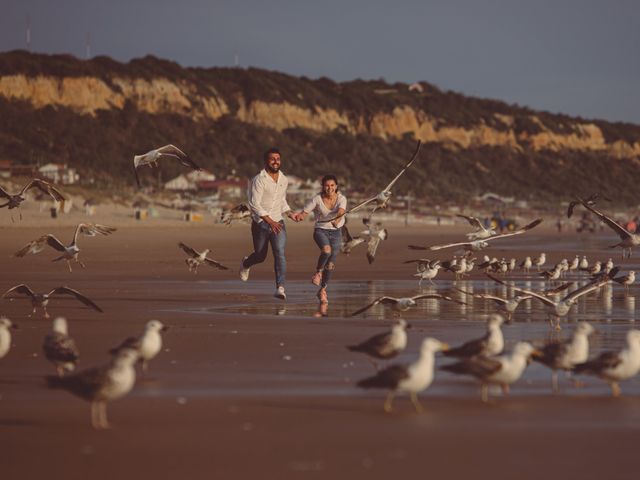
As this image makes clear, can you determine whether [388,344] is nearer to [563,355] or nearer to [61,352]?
[563,355]

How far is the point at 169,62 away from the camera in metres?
113

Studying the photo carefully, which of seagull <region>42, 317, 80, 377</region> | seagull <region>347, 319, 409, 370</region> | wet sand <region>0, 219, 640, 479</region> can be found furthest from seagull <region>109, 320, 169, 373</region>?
seagull <region>347, 319, 409, 370</region>

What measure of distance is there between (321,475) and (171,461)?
863mm

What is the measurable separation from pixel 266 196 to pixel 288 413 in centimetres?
836

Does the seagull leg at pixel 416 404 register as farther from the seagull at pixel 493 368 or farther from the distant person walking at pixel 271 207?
the distant person walking at pixel 271 207

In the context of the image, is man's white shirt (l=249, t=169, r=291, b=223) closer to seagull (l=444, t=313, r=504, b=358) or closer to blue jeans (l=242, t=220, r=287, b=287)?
blue jeans (l=242, t=220, r=287, b=287)

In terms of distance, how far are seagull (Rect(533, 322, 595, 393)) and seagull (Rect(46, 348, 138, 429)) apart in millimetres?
3161

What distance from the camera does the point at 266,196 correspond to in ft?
52.5

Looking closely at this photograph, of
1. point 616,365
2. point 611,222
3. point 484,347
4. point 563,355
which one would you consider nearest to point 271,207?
point 611,222

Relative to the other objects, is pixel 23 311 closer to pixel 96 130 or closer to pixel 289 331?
pixel 289 331

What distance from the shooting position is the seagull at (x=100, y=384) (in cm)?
730

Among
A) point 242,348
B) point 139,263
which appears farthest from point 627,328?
point 139,263

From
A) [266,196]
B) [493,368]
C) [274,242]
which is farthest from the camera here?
[274,242]

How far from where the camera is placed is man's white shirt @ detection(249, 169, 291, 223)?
15930 mm
